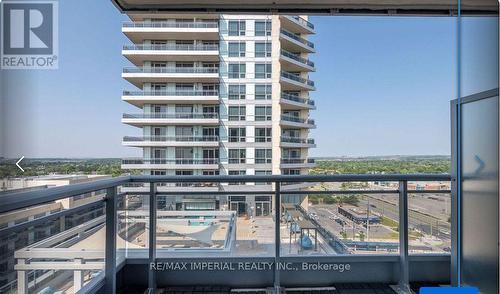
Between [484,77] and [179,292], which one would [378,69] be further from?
[484,77]

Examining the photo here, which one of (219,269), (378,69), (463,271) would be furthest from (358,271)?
(378,69)

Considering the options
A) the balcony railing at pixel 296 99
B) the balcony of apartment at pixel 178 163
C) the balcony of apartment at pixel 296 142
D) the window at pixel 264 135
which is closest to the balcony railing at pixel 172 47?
the balcony railing at pixel 296 99

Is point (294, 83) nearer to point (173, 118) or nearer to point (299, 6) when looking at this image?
point (173, 118)

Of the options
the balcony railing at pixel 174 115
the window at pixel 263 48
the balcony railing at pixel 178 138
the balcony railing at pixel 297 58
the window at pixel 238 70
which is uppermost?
the window at pixel 263 48

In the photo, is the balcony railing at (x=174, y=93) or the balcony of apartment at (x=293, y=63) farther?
the balcony railing at (x=174, y=93)

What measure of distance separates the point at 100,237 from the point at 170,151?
1005 cm

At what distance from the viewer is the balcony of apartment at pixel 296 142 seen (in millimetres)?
8636

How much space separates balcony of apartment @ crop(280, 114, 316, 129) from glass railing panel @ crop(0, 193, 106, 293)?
7.53 m

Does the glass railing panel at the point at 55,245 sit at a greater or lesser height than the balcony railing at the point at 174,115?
lesser

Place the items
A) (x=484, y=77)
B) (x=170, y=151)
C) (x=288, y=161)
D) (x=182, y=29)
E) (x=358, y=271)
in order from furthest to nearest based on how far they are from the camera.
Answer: (x=170, y=151)
(x=182, y=29)
(x=288, y=161)
(x=358, y=271)
(x=484, y=77)

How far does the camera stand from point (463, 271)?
852 millimetres

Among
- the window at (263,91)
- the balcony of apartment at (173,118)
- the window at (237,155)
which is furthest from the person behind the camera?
the balcony of apartment at (173,118)

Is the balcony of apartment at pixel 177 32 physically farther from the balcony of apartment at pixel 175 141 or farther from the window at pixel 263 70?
the balcony of apartment at pixel 175 141

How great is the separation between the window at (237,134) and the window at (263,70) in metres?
2.06
